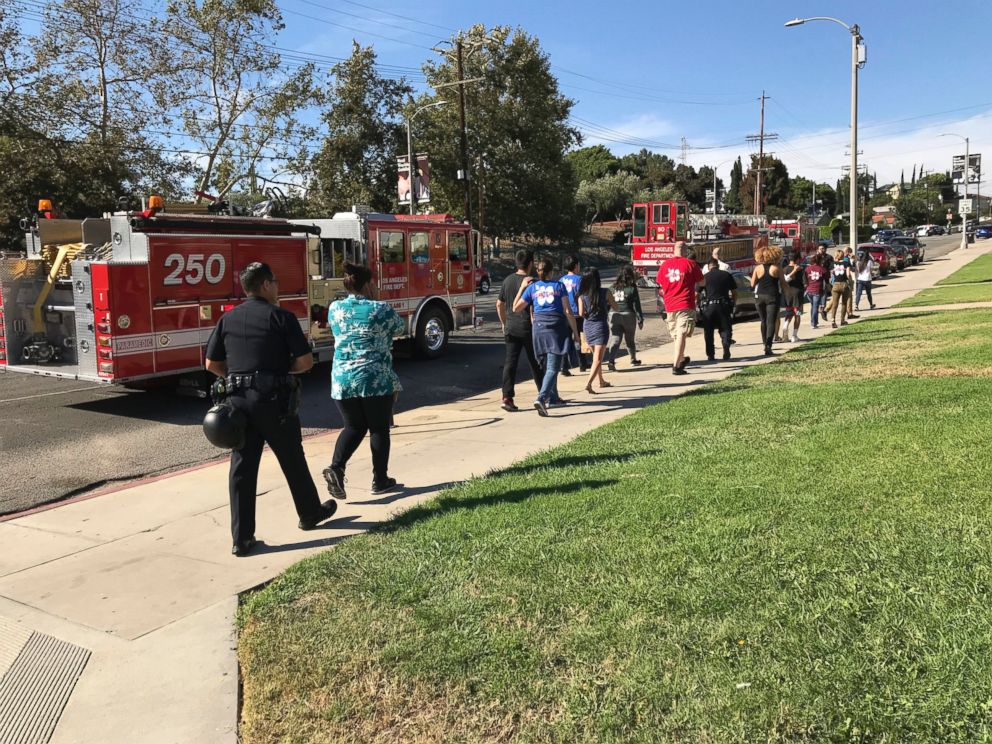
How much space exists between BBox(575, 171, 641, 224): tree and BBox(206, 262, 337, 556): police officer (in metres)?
75.6

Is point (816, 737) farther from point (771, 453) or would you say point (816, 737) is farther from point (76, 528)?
point (76, 528)

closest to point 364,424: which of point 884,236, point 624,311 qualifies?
point 624,311

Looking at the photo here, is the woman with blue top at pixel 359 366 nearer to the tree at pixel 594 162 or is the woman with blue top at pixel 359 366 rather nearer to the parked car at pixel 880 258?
the parked car at pixel 880 258

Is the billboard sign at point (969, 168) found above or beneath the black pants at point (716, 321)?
above

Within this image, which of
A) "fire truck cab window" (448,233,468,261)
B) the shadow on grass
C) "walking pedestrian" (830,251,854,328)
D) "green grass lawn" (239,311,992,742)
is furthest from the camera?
"walking pedestrian" (830,251,854,328)

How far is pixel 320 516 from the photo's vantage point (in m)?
5.59

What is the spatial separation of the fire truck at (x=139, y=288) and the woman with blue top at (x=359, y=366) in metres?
4.64

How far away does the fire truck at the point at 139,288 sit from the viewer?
9.56 metres

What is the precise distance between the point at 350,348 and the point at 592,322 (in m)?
5.24

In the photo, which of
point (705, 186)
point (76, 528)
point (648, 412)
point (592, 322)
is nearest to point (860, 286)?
point (592, 322)

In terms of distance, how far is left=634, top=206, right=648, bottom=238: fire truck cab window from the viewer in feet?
113

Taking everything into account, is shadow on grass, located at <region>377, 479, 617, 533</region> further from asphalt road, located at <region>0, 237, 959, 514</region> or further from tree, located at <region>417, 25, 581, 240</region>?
tree, located at <region>417, 25, 581, 240</region>

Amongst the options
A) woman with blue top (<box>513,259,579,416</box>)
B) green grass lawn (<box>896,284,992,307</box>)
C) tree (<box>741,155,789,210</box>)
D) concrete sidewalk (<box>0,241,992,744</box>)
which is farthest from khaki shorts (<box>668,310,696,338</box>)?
tree (<box>741,155,789,210</box>)

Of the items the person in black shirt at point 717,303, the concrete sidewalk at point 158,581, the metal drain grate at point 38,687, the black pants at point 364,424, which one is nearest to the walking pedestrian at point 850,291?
the person in black shirt at point 717,303
